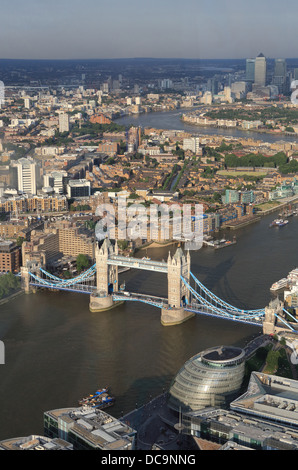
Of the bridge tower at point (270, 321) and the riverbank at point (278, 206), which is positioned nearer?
the bridge tower at point (270, 321)

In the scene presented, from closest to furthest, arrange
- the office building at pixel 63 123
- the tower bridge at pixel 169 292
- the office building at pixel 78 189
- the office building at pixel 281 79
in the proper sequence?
the tower bridge at pixel 169 292, the office building at pixel 78 189, the office building at pixel 63 123, the office building at pixel 281 79

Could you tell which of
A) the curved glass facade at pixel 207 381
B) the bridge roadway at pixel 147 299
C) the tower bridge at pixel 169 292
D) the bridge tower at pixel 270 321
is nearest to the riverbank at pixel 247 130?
the tower bridge at pixel 169 292

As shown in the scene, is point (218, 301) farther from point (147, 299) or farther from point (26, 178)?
point (26, 178)

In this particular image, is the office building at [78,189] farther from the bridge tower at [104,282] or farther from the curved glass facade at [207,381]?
the curved glass facade at [207,381]

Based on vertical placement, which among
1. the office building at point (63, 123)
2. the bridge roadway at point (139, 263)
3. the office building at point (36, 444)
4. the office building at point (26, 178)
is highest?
the office building at point (63, 123)

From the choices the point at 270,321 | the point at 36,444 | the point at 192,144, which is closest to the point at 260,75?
the point at 192,144

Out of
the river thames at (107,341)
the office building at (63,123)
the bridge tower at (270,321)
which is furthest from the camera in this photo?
the office building at (63,123)
